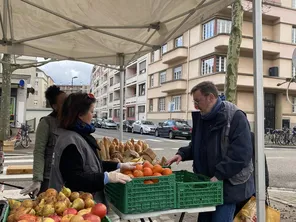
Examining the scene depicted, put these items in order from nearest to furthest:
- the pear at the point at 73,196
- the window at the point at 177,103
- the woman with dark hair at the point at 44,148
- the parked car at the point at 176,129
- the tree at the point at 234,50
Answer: the pear at the point at 73,196 → the woman with dark hair at the point at 44,148 → the tree at the point at 234,50 → the parked car at the point at 176,129 → the window at the point at 177,103

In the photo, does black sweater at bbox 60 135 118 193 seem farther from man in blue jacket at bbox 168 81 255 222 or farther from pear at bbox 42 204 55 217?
man in blue jacket at bbox 168 81 255 222

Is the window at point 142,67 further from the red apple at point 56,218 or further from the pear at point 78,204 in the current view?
the red apple at point 56,218

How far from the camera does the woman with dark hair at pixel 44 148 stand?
3.37 m

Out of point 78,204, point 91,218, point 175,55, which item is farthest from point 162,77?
point 91,218

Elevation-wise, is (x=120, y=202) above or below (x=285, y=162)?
above

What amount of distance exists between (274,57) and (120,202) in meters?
30.8

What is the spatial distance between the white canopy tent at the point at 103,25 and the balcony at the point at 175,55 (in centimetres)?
2758

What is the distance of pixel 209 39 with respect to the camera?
28844 millimetres

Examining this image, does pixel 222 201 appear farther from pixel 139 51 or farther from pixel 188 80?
A: pixel 188 80

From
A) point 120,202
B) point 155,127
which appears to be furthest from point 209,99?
point 155,127

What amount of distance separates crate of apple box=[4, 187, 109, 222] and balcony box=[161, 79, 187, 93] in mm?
30693

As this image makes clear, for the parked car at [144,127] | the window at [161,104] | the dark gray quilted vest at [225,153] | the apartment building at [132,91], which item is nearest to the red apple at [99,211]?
the dark gray quilted vest at [225,153]

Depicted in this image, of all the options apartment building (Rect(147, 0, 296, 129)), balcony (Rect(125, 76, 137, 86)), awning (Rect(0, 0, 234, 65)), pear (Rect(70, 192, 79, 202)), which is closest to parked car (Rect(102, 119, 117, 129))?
apartment building (Rect(147, 0, 296, 129))

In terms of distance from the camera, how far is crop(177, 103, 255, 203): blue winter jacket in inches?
107
